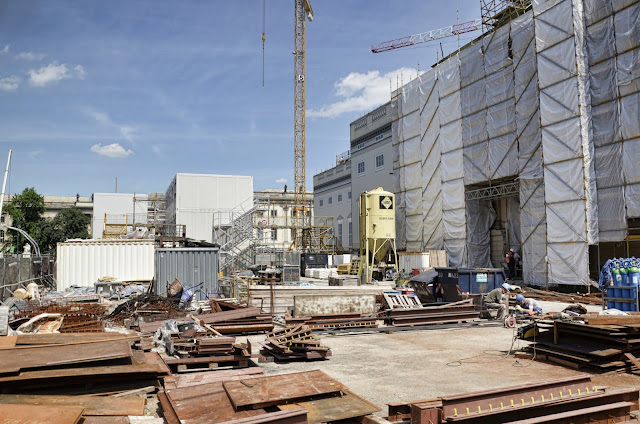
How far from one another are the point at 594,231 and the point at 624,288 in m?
→ 10.0

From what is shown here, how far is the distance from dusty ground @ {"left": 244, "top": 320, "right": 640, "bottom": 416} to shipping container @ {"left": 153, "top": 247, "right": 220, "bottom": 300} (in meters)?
8.68

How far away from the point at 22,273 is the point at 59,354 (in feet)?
64.0

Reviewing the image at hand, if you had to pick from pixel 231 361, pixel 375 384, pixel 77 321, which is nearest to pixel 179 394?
pixel 231 361

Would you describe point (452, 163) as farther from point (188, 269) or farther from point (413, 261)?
point (188, 269)

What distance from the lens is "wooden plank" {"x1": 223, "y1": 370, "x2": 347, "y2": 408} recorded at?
6.30 metres

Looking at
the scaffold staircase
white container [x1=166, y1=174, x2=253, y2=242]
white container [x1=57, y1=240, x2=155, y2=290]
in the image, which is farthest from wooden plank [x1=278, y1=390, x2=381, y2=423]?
white container [x1=166, y1=174, x2=253, y2=242]

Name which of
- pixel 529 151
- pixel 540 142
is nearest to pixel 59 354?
pixel 540 142

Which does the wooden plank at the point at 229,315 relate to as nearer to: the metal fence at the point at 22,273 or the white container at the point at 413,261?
the metal fence at the point at 22,273

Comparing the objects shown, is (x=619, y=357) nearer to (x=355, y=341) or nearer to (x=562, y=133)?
(x=355, y=341)

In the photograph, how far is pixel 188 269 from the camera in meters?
21.5

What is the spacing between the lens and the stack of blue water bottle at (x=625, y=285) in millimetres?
14648

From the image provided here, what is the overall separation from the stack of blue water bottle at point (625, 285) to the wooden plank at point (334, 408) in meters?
12.1

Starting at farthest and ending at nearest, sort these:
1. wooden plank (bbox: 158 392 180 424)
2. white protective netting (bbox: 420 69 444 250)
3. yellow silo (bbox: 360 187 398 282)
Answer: white protective netting (bbox: 420 69 444 250) < yellow silo (bbox: 360 187 398 282) < wooden plank (bbox: 158 392 180 424)

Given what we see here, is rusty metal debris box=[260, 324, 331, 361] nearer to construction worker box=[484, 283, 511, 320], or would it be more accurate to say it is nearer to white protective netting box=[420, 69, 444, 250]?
construction worker box=[484, 283, 511, 320]
